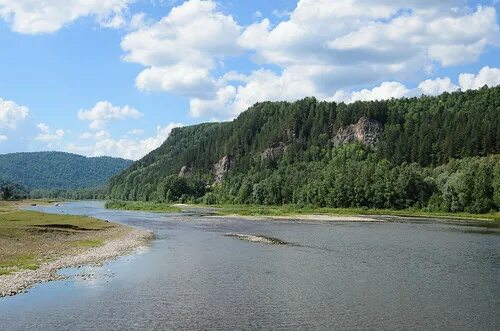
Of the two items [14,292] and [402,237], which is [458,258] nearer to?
[402,237]

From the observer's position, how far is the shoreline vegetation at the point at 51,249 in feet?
136

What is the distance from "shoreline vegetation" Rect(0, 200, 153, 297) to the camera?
41.4 meters

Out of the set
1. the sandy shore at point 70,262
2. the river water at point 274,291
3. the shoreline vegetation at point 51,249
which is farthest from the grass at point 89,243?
the river water at point 274,291

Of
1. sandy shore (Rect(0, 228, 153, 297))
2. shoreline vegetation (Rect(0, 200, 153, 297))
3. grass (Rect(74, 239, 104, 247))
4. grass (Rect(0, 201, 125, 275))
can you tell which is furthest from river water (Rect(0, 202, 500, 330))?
grass (Rect(74, 239, 104, 247))

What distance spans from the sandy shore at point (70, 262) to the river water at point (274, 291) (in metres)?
1.47

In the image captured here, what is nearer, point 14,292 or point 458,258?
point 14,292

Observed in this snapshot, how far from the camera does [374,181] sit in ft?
554

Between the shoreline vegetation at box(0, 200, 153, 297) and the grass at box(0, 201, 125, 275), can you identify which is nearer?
the shoreline vegetation at box(0, 200, 153, 297)

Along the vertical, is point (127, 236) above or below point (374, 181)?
below

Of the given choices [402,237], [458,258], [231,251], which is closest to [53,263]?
[231,251]

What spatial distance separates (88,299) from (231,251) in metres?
28.4

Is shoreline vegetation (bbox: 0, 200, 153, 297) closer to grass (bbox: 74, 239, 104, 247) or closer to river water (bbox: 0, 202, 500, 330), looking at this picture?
grass (bbox: 74, 239, 104, 247)

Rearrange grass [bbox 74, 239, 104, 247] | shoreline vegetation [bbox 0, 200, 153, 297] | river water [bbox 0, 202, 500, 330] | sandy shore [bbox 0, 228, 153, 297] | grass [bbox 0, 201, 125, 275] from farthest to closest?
grass [bbox 74, 239, 104, 247], grass [bbox 0, 201, 125, 275], shoreline vegetation [bbox 0, 200, 153, 297], sandy shore [bbox 0, 228, 153, 297], river water [bbox 0, 202, 500, 330]

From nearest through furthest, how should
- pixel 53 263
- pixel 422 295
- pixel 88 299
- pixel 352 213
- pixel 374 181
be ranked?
1. pixel 88 299
2. pixel 422 295
3. pixel 53 263
4. pixel 352 213
5. pixel 374 181
